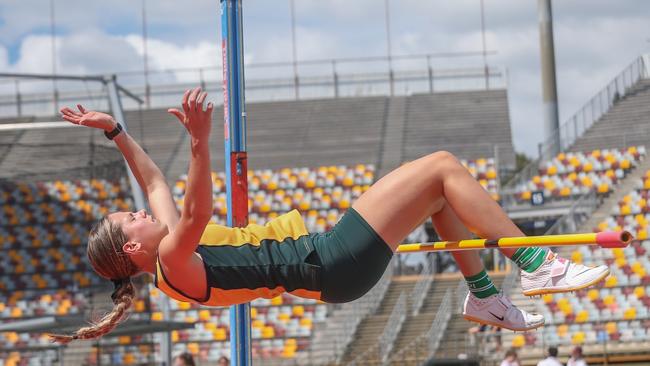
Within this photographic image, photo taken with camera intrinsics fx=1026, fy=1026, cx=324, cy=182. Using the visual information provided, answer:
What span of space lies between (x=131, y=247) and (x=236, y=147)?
0.81 metres

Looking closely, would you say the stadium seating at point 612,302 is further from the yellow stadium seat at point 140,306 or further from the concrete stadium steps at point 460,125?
the yellow stadium seat at point 140,306

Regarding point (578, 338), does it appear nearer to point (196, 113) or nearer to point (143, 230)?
point (143, 230)

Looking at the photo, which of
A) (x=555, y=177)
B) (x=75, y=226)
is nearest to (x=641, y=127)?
(x=555, y=177)

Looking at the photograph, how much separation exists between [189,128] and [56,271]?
402 inches

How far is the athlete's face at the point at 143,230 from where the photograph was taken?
339cm

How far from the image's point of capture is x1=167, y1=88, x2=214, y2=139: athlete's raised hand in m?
2.94

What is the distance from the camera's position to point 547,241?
10.3 ft

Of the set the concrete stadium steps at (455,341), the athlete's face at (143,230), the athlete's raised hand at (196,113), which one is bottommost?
the concrete stadium steps at (455,341)

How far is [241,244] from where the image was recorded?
11.2 feet

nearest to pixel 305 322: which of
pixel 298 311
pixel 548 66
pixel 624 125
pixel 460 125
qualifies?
pixel 298 311

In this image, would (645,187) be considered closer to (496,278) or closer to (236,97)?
(496,278)

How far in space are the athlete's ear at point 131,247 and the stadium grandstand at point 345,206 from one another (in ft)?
17.6

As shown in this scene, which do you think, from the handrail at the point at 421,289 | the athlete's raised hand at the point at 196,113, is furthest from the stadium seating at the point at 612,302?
the athlete's raised hand at the point at 196,113

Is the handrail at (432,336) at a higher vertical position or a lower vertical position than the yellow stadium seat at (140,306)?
lower
